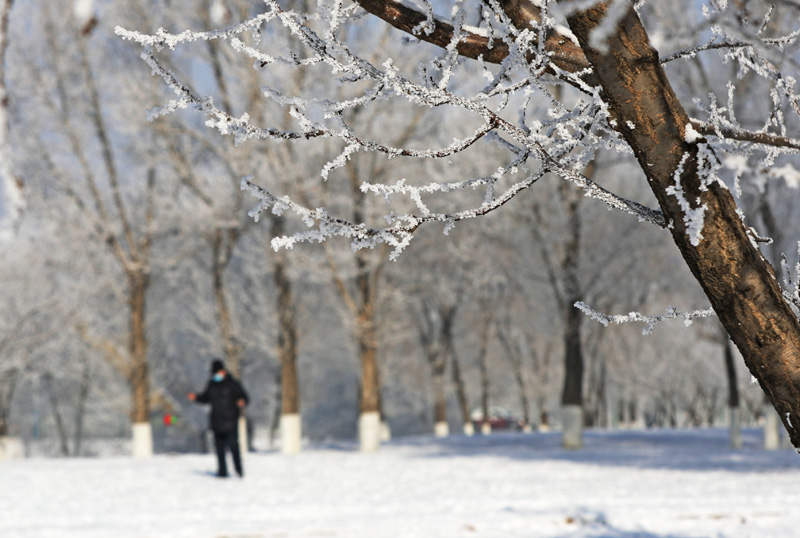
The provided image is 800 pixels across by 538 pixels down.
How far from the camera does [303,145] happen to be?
66.7 feet

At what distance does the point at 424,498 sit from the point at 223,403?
12.8 ft

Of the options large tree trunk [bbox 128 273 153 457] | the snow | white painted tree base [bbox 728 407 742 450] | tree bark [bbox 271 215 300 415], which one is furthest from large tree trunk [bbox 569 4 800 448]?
large tree trunk [bbox 128 273 153 457]

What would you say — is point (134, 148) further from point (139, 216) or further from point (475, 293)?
point (475, 293)

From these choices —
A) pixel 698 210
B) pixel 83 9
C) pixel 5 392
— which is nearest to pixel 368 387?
pixel 5 392

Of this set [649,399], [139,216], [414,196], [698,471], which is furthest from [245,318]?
[414,196]

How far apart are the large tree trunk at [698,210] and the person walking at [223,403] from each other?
984 centimetres

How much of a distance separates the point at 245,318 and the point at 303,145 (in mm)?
10875

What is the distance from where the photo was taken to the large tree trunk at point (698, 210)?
2.23 metres

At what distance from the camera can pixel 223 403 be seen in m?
11.7

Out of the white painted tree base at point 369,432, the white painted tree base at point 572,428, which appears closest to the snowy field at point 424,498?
the white painted tree base at point 572,428

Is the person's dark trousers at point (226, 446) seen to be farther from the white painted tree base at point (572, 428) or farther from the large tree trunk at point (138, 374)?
the large tree trunk at point (138, 374)

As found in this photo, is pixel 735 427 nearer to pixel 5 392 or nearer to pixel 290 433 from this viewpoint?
pixel 290 433

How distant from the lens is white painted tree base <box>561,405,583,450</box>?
1770cm

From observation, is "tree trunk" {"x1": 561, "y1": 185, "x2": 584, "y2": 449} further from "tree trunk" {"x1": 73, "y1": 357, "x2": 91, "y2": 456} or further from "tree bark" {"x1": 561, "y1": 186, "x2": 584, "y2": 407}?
"tree trunk" {"x1": 73, "y1": 357, "x2": 91, "y2": 456}
